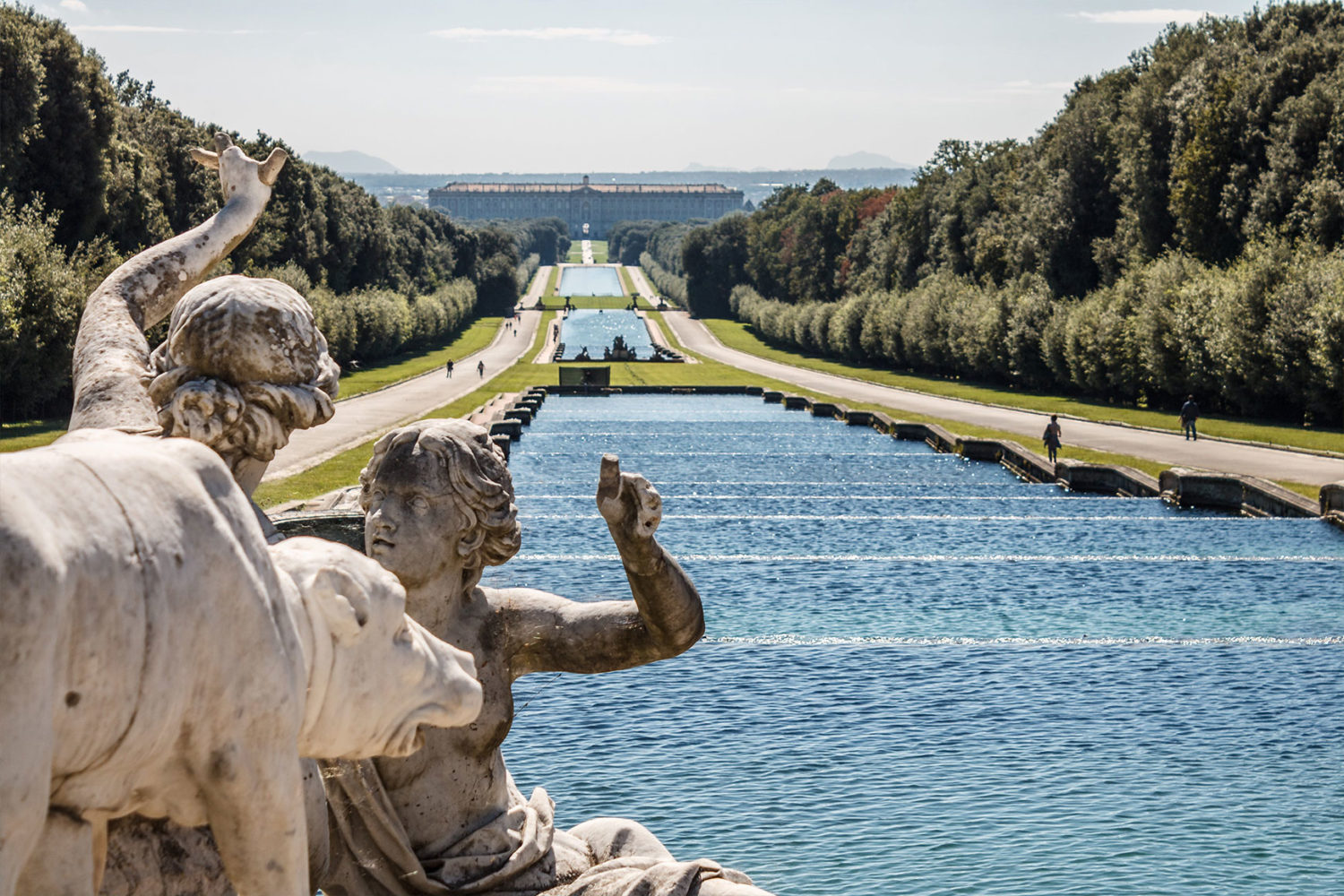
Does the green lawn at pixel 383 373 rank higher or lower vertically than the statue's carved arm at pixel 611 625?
lower

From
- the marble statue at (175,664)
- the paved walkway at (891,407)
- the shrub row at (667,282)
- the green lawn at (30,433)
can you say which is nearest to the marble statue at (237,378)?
the marble statue at (175,664)

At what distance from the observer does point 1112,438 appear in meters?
37.2

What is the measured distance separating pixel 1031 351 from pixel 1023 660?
4431 centimetres

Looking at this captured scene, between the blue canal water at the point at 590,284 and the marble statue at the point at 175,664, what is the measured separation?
162088 millimetres

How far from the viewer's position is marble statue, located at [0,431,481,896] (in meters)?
1.59

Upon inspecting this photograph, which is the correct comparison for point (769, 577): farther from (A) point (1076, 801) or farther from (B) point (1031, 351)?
(B) point (1031, 351)

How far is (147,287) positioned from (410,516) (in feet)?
2.46

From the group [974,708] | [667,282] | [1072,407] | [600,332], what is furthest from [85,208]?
[667,282]

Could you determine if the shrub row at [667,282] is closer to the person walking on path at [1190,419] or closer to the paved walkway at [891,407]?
the paved walkway at [891,407]

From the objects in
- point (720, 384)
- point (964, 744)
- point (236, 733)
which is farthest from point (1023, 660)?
point (720, 384)

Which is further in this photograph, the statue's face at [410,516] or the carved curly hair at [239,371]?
the statue's face at [410,516]

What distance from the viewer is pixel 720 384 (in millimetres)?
58219

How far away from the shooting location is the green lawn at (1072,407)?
36312 millimetres

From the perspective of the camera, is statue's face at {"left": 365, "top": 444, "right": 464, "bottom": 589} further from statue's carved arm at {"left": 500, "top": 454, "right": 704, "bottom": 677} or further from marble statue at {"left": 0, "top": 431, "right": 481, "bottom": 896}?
marble statue at {"left": 0, "top": 431, "right": 481, "bottom": 896}
